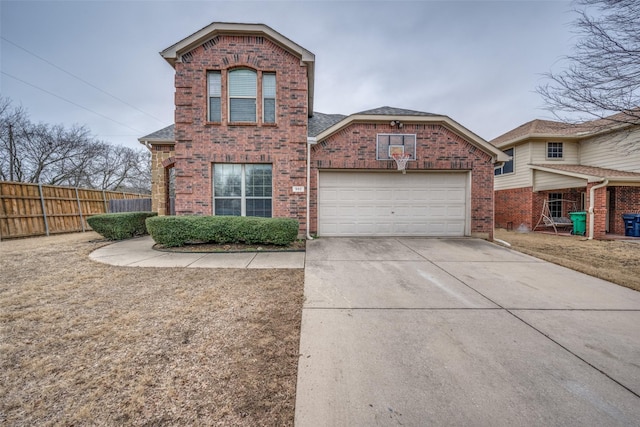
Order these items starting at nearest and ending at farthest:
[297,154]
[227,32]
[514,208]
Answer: [227,32]
[297,154]
[514,208]

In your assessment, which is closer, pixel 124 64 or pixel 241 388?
pixel 241 388

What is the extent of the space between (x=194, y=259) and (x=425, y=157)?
25.8 feet

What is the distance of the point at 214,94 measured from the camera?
809 cm

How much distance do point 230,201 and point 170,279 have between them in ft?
13.1

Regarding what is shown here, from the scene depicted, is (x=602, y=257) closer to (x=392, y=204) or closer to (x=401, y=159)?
(x=392, y=204)

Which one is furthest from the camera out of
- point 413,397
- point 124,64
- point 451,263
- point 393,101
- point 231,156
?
point 393,101

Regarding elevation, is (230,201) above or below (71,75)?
below

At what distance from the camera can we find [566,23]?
494cm

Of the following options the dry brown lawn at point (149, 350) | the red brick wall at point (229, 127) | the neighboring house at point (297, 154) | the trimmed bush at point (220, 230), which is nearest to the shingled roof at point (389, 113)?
the neighboring house at point (297, 154)

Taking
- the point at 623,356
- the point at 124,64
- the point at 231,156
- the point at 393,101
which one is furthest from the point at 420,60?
the point at 393,101

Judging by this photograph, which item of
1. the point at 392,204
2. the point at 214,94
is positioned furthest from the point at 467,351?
the point at 214,94

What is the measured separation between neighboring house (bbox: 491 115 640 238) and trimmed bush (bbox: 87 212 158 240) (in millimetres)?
15229

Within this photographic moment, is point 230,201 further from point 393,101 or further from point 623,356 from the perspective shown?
point 393,101

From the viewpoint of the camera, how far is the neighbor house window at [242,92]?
810 centimetres
